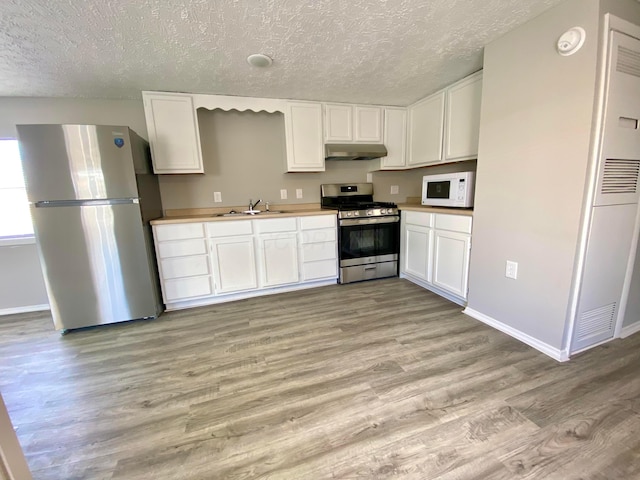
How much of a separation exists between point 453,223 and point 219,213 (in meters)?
2.62

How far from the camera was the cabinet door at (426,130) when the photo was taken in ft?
9.71

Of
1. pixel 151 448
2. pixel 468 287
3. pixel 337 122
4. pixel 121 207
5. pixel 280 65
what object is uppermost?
pixel 280 65

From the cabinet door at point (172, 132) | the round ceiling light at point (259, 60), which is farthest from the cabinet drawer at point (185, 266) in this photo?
the round ceiling light at point (259, 60)

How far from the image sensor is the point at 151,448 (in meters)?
1.27

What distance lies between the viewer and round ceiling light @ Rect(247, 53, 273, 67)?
6.77 feet

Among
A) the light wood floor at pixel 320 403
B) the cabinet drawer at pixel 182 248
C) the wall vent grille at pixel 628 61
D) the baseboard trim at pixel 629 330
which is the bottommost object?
the light wood floor at pixel 320 403

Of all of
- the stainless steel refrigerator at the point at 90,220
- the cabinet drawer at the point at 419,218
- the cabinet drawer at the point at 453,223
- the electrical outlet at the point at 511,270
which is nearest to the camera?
the electrical outlet at the point at 511,270

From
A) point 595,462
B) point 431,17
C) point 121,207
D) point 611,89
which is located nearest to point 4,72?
point 121,207

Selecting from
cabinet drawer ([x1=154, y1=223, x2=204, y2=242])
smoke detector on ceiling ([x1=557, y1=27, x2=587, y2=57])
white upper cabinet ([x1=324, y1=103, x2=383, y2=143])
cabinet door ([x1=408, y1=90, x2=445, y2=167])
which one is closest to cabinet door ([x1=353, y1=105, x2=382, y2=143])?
white upper cabinet ([x1=324, y1=103, x2=383, y2=143])

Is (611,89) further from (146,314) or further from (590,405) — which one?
(146,314)

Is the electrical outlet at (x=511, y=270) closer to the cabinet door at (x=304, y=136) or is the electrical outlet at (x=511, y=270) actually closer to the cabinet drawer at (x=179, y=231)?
the cabinet door at (x=304, y=136)

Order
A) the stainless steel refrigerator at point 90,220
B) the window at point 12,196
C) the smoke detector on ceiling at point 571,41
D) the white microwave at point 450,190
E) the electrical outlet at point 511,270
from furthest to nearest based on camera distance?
the window at point 12,196 < the white microwave at point 450,190 < the stainless steel refrigerator at point 90,220 < the electrical outlet at point 511,270 < the smoke detector on ceiling at point 571,41

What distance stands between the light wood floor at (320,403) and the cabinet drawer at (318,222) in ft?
3.76

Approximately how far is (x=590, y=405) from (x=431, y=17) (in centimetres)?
239
